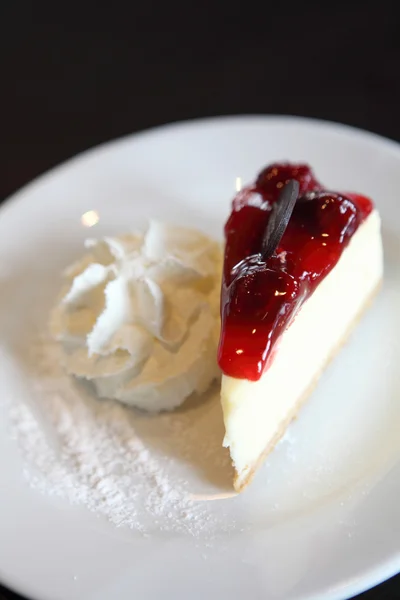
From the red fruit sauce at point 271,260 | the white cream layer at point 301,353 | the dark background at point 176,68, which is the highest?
the dark background at point 176,68

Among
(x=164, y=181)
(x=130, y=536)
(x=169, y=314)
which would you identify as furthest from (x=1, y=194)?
(x=130, y=536)

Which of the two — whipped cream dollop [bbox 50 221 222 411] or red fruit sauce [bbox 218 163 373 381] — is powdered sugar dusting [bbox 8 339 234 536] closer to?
whipped cream dollop [bbox 50 221 222 411]

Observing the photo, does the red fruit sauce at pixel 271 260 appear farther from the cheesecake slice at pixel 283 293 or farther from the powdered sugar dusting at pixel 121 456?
the powdered sugar dusting at pixel 121 456

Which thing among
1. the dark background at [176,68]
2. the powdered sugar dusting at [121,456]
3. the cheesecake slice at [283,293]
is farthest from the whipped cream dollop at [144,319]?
the dark background at [176,68]

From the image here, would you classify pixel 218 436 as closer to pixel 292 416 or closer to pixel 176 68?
pixel 292 416

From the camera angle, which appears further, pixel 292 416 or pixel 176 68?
pixel 176 68

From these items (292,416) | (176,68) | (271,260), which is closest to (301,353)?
(292,416)

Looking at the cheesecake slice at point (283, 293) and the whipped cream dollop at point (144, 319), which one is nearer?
the cheesecake slice at point (283, 293)
